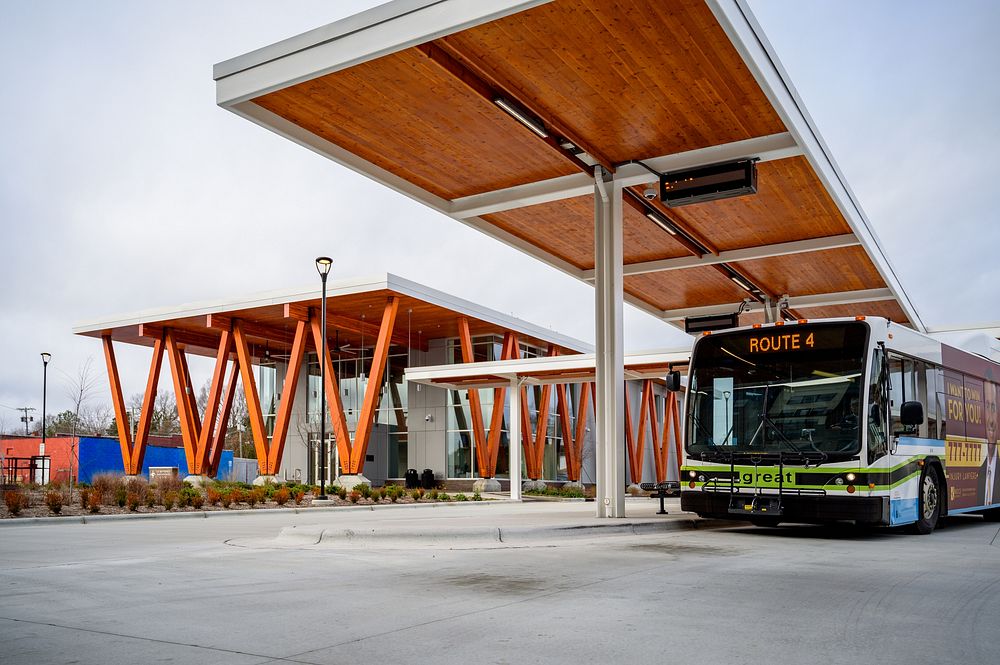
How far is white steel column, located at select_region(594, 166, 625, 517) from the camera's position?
52.2ft

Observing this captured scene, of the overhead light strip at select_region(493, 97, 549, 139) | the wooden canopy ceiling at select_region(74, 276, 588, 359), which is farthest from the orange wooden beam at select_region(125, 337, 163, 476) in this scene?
the overhead light strip at select_region(493, 97, 549, 139)

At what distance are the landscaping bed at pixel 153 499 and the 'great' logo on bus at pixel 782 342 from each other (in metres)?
14.3

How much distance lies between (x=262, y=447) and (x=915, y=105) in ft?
183

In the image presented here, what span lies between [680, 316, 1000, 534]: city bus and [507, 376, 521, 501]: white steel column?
61.1 ft

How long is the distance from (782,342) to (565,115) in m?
5.05

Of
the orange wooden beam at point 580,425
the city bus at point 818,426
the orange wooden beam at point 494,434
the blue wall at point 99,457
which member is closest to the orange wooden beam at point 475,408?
the orange wooden beam at point 494,434

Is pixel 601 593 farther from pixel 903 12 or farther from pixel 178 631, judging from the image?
pixel 903 12

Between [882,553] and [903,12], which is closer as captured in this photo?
[882,553]

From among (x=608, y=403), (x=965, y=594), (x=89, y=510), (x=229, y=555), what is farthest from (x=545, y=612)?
(x=89, y=510)

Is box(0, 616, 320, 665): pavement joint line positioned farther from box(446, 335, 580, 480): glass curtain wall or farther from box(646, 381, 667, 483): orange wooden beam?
box(646, 381, 667, 483): orange wooden beam

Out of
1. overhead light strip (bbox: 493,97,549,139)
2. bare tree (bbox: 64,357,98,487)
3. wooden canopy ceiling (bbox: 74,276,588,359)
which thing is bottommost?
bare tree (bbox: 64,357,98,487)

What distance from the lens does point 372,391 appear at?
1364 inches

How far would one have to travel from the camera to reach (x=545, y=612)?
625cm

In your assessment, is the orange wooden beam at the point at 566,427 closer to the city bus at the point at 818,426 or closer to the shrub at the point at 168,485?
the shrub at the point at 168,485
